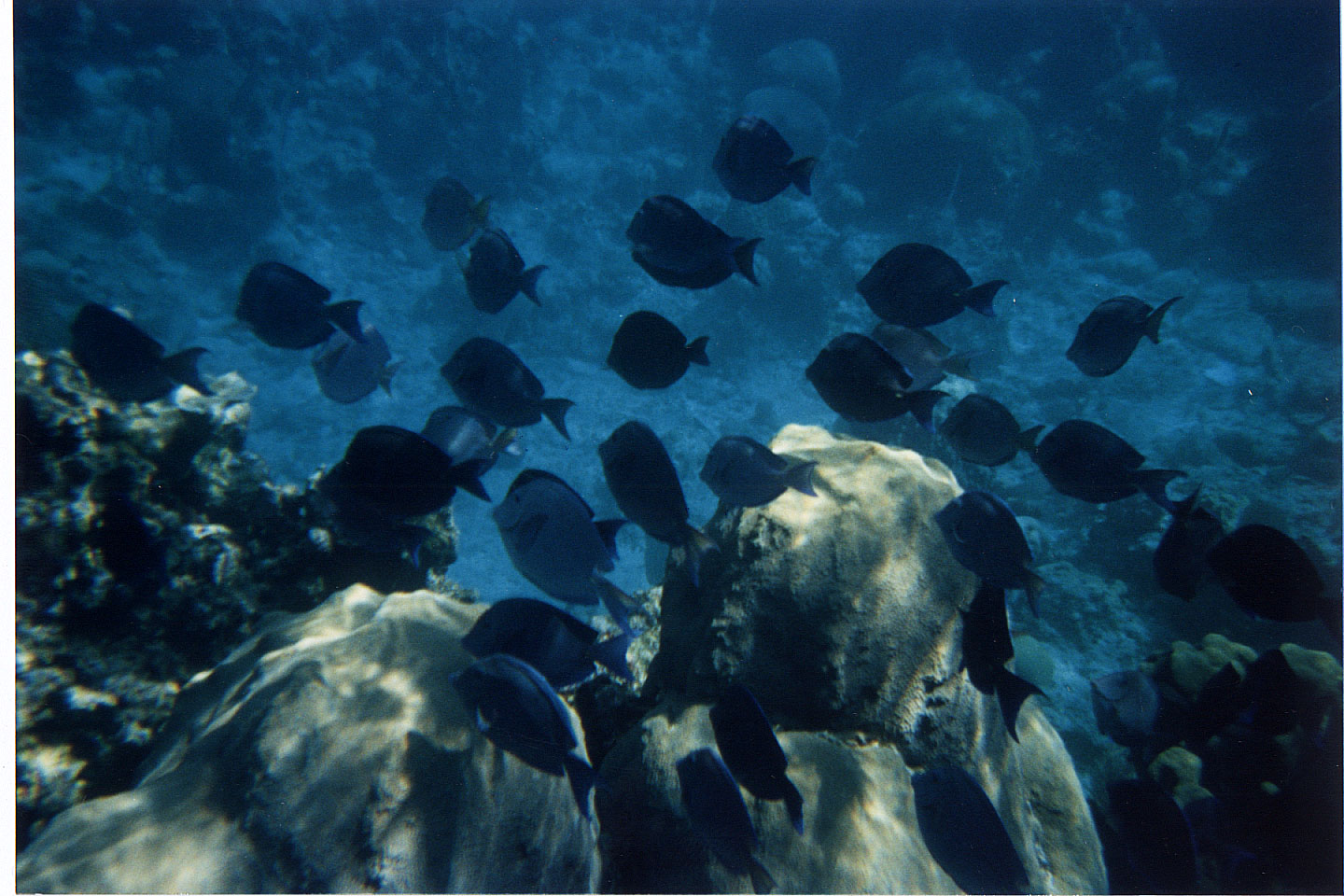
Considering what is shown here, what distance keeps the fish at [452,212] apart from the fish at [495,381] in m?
1.83

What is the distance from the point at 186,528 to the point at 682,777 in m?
3.66

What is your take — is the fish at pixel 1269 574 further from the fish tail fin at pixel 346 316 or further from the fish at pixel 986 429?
the fish tail fin at pixel 346 316

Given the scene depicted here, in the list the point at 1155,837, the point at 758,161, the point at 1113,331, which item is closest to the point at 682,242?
the point at 758,161

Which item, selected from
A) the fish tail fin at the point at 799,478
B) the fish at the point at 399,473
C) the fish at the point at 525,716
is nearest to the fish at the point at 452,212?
the fish at the point at 399,473

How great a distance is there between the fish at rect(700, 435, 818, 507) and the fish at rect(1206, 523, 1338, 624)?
220 cm

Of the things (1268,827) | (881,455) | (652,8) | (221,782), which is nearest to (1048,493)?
(1268,827)

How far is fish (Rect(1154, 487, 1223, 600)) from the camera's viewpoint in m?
2.74

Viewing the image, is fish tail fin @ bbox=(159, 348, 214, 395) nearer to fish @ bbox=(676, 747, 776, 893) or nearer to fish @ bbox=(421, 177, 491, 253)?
fish @ bbox=(421, 177, 491, 253)

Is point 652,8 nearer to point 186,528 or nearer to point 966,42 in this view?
point 966,42

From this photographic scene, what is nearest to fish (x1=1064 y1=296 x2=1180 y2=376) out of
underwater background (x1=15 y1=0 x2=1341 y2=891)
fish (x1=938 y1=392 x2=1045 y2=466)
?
fish (x1=938 y1=392 x2=1045 y2=466)

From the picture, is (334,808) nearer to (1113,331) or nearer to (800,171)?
(800,171)

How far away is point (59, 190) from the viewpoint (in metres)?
15.5

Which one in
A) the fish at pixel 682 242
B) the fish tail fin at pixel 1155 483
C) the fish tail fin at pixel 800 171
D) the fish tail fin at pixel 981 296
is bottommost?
the fish tail fin at pixel 1155 483

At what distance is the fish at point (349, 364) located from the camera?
3633mm
